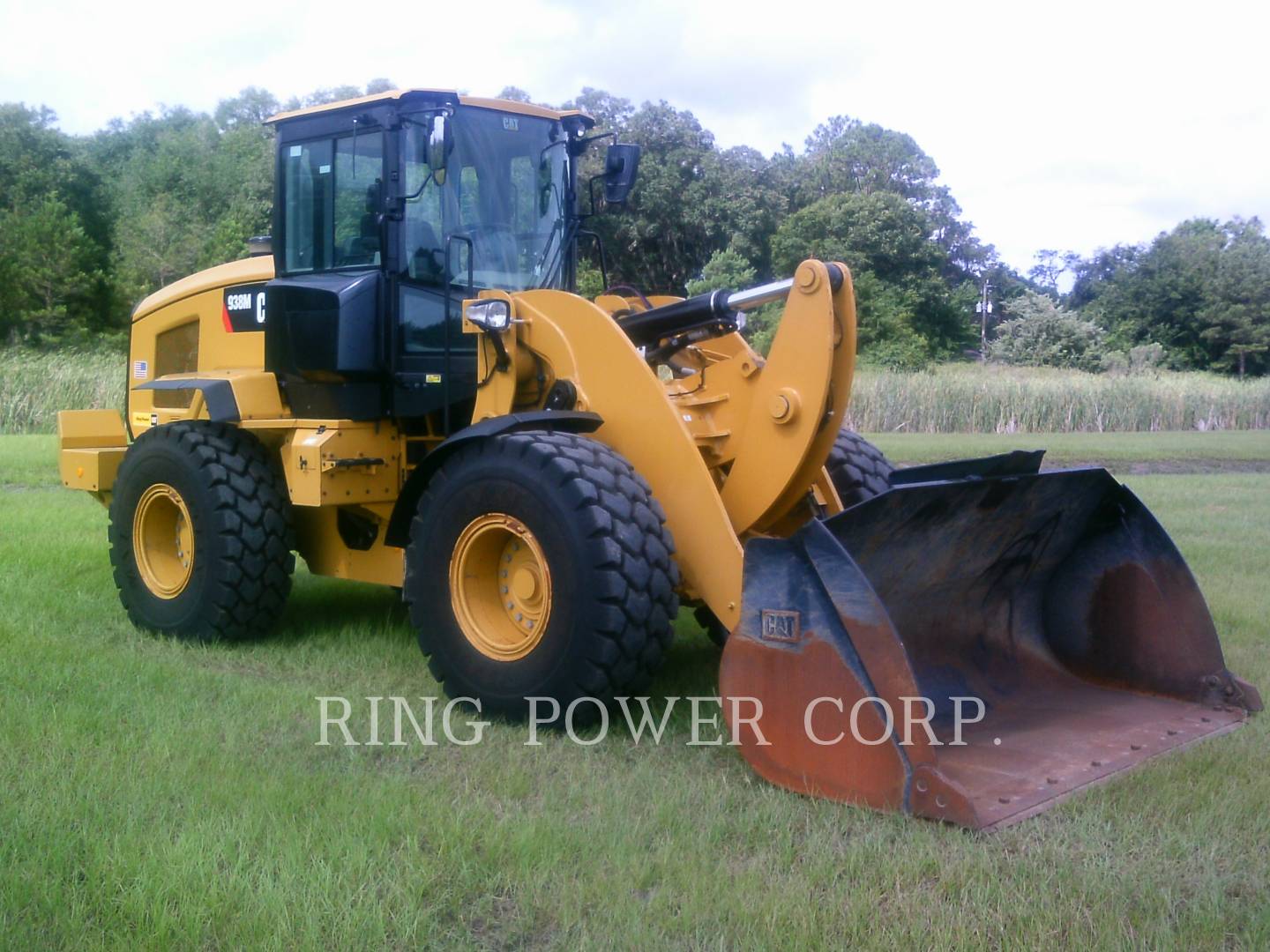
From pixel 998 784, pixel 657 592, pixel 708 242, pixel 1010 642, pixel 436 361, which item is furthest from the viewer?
pixel 708 242

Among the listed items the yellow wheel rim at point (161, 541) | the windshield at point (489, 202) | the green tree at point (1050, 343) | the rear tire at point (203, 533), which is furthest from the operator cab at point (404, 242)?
the green tree at point (1050, 343)

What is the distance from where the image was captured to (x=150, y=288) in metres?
41.2

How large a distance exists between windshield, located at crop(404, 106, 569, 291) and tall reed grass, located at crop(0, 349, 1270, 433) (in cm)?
1615

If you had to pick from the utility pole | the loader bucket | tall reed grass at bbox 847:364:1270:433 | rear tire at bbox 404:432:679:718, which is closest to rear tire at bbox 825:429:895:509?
the loader bucket

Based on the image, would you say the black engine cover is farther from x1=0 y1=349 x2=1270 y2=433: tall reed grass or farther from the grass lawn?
x1=0 y1=349 x2=1270 y2=433: tall reed grass

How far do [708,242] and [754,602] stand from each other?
29184 mm

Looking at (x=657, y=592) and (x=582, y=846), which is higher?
(x=657, y=592)

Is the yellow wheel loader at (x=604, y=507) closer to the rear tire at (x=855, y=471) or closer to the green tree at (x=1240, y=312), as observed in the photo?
the rear tire at (x=855, y=471)

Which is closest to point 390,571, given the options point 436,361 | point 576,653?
point 436,361

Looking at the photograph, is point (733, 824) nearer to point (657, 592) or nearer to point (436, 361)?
point (657, 592)

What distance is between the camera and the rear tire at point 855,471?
5867 mm

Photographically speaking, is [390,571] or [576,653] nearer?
[576,653]

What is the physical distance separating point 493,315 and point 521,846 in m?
2.51

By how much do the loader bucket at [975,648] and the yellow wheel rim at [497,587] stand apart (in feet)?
3.24
